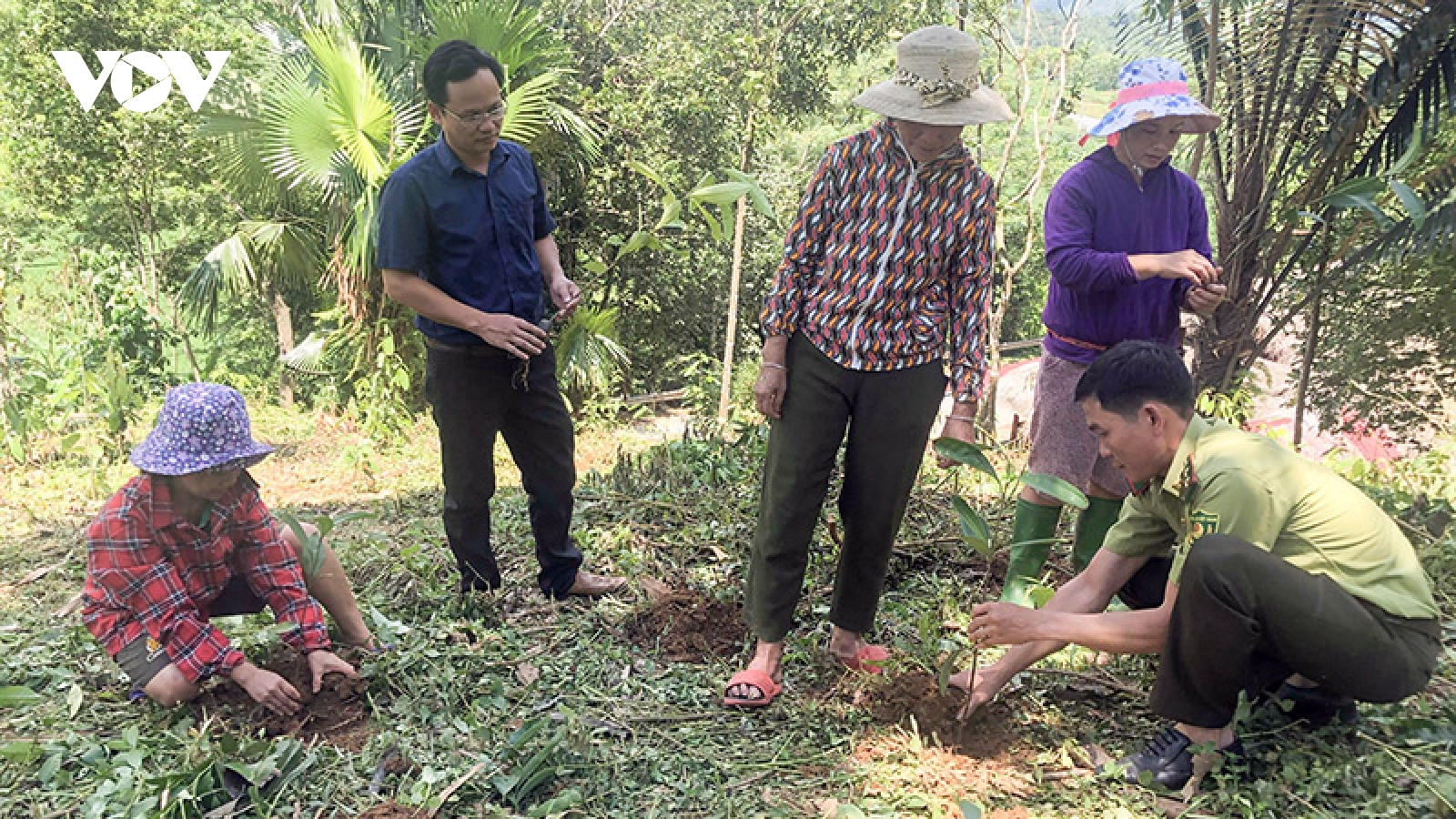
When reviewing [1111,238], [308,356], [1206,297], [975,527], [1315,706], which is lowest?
[308,356]

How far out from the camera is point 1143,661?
248cm

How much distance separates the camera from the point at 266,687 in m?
2.09

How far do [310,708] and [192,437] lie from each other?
0.70m

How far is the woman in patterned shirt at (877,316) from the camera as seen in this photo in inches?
87.2

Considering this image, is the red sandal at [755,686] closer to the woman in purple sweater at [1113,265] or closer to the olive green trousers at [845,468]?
the olive green trousers at [845,468]

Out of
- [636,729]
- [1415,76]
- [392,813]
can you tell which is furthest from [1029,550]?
[1415,76]

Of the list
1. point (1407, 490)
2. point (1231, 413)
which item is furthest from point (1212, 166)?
point (1407, 490)

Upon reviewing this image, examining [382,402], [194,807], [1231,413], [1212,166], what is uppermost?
[1212,166]

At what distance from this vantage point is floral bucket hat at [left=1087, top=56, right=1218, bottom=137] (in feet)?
7.69

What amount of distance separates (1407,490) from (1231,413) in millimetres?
790

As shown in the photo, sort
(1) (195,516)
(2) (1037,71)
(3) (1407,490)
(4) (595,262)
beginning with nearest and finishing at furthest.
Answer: (1) (195,516) → (4) (595,262) → (3) (1407,490) → (2) (1037,71)

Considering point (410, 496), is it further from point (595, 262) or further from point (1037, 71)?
point (1037, 71)

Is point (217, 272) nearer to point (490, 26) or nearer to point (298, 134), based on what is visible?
point (298, 134)

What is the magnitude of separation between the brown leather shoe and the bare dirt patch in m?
0.98
